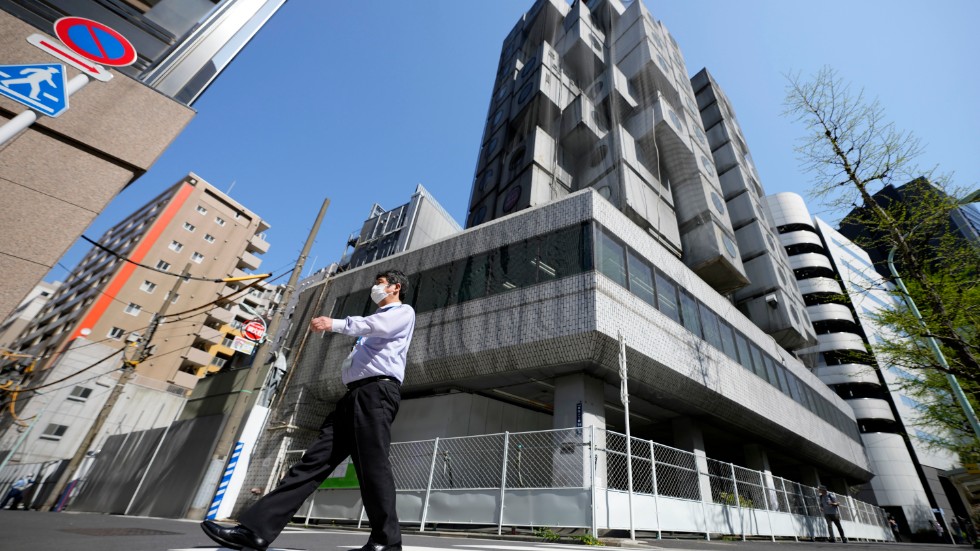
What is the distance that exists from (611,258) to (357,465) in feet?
28.0

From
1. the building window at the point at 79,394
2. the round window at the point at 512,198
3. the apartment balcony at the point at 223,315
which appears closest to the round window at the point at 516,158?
the round window at the point at 512,198

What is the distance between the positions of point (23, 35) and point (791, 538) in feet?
57.4

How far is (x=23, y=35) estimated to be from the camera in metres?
3.89

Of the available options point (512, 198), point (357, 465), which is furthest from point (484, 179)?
point (357, 465)

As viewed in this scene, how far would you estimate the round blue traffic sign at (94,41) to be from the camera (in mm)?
2961

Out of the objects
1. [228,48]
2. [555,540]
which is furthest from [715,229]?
[228,48]

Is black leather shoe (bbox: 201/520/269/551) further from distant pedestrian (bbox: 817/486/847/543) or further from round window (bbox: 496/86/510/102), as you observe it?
round window (bbox: 496/86/510/102)

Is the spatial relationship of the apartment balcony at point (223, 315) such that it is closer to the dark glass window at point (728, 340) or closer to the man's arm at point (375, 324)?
the dark glass window at point (728, 340)

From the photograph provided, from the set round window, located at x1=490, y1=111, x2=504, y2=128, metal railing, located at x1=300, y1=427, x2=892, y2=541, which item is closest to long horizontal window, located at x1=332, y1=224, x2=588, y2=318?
metal railing, located at x1=300, y1=427, x2=892, y2=541

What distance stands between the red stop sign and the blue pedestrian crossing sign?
909cm

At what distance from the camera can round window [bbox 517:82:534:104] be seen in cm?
2030

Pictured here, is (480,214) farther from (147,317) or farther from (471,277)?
(147,317)

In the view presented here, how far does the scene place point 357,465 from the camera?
79.7 inches

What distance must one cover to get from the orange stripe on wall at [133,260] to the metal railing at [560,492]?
1416 inches
